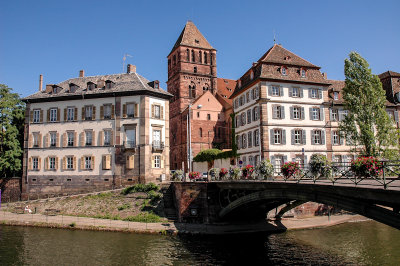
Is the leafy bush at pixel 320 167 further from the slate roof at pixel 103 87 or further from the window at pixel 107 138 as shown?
the window at pixel 107 138

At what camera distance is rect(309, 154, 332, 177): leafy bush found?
53.3 feet

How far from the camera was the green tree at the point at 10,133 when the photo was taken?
39.4m

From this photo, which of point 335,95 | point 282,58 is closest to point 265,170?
point 282,58

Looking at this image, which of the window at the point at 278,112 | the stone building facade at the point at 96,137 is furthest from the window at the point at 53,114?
the window at the point at 278,112

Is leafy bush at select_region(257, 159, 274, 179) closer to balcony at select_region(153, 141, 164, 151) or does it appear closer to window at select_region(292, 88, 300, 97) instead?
balcony at select_region(153, 141, 164, 151)

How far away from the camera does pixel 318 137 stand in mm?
40812

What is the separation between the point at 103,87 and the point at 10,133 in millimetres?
12971

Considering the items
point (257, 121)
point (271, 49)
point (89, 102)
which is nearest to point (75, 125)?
point (89, 102)

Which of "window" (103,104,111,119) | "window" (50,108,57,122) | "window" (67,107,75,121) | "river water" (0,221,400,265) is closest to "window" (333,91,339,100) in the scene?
"river water" (0,221,400,265)

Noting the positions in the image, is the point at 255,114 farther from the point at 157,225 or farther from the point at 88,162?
the point at 88,162

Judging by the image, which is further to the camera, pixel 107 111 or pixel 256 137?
pixel 256 137

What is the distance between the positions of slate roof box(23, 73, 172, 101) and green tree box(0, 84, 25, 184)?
2.32m

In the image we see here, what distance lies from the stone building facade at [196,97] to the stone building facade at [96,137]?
59.5 ft

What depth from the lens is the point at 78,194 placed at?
1446 inches
